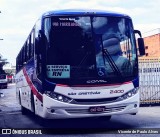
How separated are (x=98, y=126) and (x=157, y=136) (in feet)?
8.13

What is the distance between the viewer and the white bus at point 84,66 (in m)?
8.27

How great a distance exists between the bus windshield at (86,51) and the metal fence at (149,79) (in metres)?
6.74

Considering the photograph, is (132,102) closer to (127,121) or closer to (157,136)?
(157,136)

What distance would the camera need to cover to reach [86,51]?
8555 mm

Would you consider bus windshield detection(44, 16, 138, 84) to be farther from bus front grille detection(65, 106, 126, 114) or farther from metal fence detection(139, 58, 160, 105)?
metal fence detection(139, 58, 160, 105)

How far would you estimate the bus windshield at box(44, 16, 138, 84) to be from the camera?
8.40 metres

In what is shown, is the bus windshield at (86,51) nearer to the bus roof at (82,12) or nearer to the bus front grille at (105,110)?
the bus roof at (82,12)

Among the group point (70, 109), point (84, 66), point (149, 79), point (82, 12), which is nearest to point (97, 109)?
point (70, 109)

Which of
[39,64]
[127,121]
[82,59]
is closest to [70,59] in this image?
[82,59]

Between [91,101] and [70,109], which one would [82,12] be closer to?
[91,101]

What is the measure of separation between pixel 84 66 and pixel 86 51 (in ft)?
1.42

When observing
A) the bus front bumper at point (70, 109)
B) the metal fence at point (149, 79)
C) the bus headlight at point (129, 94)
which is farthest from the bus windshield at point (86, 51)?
the metal fence at point (149, 79)

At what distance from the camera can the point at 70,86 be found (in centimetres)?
827

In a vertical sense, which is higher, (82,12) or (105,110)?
(82,12)
